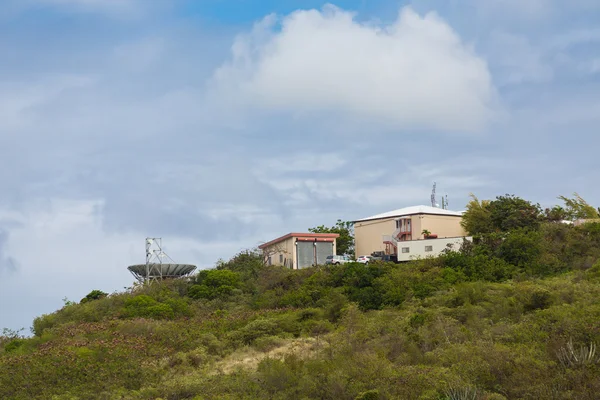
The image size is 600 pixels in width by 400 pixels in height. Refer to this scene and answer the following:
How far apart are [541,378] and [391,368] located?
15.8ft

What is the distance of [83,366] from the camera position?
28.5 m

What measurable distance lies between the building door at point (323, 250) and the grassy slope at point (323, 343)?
7.20 m

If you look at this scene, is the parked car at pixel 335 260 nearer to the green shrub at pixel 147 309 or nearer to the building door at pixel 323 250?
the building door at pixel 323 250

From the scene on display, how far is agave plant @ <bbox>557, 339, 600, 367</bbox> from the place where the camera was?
848 inches

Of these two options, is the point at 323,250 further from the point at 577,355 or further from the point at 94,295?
the point at 577,355

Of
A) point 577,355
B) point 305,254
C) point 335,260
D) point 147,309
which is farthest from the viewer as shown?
point 305,254

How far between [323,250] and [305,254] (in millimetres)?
1708

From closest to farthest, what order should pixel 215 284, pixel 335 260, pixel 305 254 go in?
pixel 215 284 → pixel 335 260 → pixel 305 254

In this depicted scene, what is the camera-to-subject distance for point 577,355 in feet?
72.4

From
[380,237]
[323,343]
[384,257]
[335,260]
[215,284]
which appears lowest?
[323,343]

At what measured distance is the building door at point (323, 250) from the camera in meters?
55.2

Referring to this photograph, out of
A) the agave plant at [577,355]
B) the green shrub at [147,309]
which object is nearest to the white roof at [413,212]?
the green shrub at [147,309]

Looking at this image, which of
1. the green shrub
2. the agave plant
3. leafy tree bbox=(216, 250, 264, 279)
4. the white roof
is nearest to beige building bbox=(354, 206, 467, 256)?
the white roof

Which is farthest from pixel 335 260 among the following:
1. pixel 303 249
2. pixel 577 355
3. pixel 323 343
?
pixel 577 355
